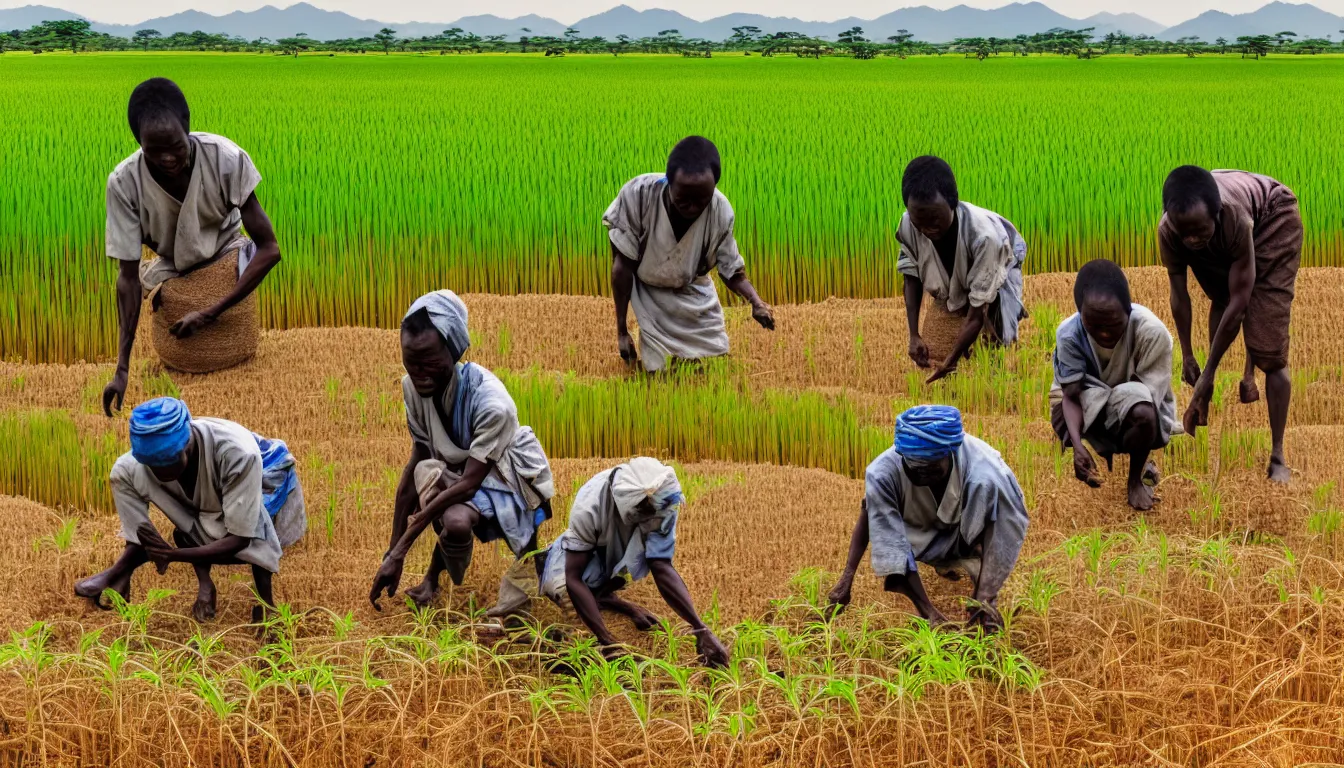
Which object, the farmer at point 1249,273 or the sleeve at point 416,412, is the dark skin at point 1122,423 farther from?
the sleeve at point 416,412

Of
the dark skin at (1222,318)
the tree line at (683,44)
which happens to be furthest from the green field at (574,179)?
the tree line at (683,44)

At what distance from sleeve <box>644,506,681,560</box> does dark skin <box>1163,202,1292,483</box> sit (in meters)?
2.22

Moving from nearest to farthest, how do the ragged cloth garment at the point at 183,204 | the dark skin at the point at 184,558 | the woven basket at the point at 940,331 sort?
the dark skin at the point at 184,558 → the ragged cloth garment at the point at 183,204 → the woven basket at the point at 940,331

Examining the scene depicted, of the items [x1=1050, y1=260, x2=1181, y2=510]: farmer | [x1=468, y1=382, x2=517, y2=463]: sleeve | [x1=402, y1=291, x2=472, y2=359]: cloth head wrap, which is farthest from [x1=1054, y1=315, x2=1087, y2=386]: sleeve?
[x1=402, y1=291, x2=472, y2=359]: cloth head wrap

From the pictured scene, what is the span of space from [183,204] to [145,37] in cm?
6057

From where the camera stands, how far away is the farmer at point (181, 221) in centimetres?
613

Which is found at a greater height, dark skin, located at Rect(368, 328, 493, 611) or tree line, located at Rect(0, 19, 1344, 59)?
tree line, located at Rect(0, 19, 1344, 59)

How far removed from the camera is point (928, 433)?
3816 mm

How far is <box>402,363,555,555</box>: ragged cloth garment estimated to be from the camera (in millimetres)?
4223

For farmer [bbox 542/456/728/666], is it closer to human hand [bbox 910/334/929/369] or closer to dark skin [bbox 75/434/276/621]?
dark skin [bbox 75/434/276/621]

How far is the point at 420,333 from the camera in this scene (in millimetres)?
4020

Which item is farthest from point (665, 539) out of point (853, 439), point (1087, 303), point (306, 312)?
point (306, 312)

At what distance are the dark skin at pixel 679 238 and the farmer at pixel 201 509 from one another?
2.48 m

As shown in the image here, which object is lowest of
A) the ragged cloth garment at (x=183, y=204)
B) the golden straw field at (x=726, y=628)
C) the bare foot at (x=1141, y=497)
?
the golden straw field at (x=726, y=628)
